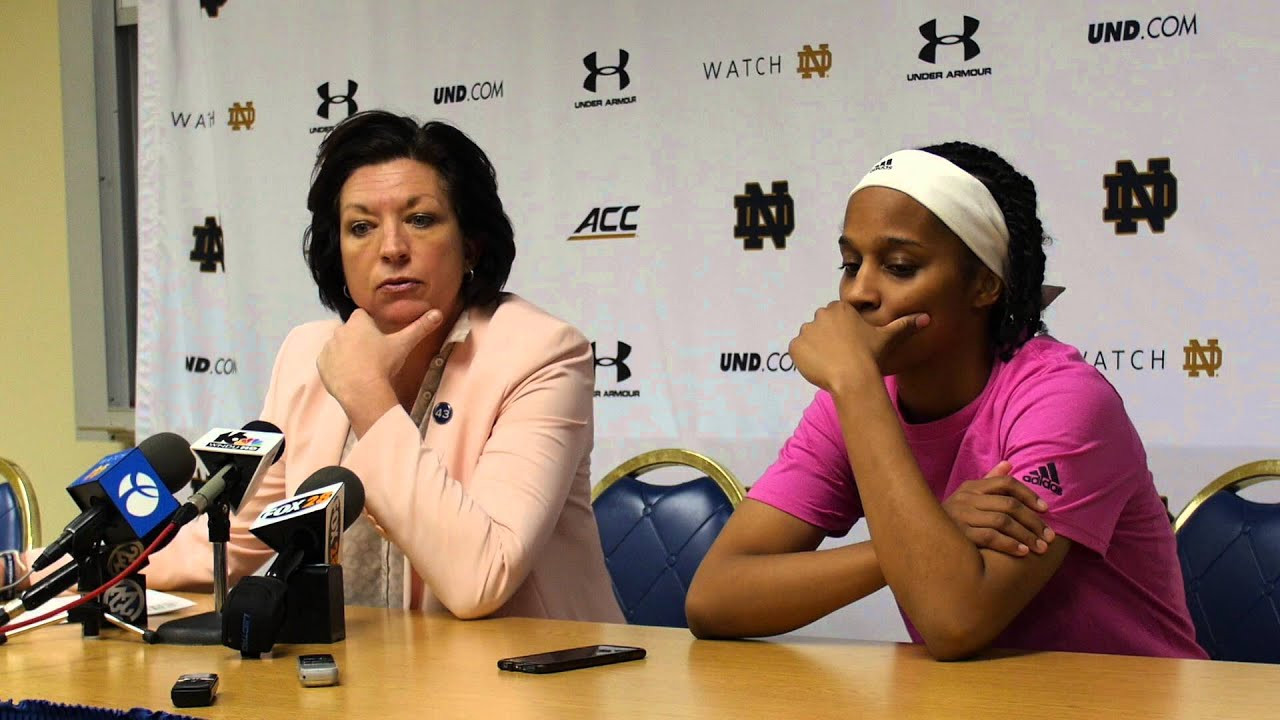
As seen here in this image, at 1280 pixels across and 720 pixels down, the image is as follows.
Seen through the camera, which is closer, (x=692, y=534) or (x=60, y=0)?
(x=692, y=534)

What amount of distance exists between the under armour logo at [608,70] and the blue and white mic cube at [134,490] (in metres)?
2.24

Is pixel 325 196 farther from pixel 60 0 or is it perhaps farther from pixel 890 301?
pixel 60 0

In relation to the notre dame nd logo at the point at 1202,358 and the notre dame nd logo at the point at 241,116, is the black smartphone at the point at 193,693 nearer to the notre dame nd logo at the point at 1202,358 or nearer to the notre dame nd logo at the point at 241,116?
the notre dame nd logo at the point at 1202,358

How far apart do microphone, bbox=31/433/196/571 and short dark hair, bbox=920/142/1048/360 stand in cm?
112

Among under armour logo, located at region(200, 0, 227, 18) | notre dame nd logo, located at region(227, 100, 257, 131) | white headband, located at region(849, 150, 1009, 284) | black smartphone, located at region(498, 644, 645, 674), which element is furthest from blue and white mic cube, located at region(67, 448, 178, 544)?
under armour logo, located at region(200, 0, 227, 18)

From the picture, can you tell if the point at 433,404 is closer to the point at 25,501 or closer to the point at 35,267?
the point at 25,501

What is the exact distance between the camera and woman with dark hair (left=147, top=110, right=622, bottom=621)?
1923 mm

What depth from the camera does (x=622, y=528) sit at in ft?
8.75

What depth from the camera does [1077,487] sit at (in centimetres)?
163

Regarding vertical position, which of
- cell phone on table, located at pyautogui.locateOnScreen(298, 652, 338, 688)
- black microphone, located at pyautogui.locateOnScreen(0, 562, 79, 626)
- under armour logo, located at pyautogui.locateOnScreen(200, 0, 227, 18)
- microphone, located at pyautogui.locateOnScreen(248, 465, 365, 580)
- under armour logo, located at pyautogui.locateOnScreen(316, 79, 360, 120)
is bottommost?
cell phone on table, located at pyautogui.locateOnScreen(298, 652, 338, 688)

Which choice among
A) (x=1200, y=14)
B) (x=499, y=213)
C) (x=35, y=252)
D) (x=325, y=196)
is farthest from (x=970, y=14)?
(x=35, y=252)

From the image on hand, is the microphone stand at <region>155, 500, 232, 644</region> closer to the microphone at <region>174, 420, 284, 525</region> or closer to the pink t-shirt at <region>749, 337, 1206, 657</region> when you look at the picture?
the microphone at <region>174, 420, 284, 525</region>

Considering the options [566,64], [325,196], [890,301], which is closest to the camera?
[890,301]

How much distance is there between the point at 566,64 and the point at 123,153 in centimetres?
169
